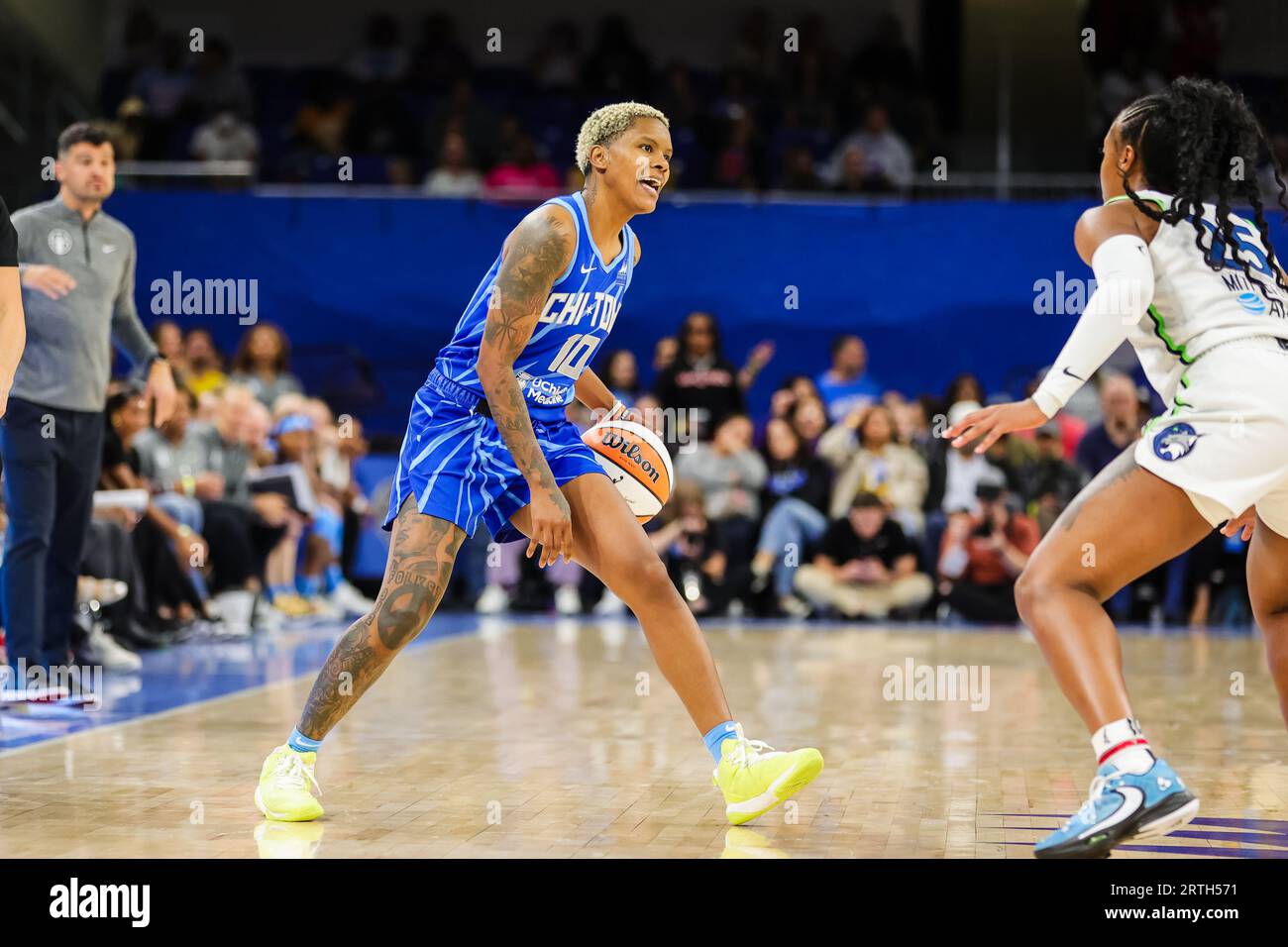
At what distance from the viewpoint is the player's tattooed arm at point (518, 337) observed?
3902 mm

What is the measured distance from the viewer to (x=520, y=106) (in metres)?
14.5

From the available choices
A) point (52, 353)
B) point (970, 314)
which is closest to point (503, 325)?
point (52, 353)

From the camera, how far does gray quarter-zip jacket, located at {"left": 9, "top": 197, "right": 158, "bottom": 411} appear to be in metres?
6.09

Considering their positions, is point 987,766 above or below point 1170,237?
below

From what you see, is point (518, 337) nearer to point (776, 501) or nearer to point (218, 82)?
point (776, 501)

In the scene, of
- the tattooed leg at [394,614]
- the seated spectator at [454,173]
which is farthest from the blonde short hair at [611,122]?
the seated spectator at [454,173]

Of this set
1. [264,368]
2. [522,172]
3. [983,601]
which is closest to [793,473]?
[983,601]

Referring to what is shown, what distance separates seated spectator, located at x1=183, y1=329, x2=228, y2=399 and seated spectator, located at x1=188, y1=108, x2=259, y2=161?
255 cm

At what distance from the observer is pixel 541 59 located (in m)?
15.1

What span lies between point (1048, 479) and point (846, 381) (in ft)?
6.54

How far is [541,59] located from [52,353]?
31.9 feet

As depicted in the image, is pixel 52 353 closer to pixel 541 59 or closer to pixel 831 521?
pixel 831 521

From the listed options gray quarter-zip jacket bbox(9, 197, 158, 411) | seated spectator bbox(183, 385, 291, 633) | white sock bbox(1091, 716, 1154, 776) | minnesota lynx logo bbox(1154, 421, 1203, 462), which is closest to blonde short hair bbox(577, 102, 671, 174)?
minnesota lynx logo bbox(1154, 421, 1203, 462)

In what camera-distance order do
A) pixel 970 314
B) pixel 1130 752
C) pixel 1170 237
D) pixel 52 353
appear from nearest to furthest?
pixel 1130 752, pixel 1170 237, pixel 52 353, pixel 970 314
